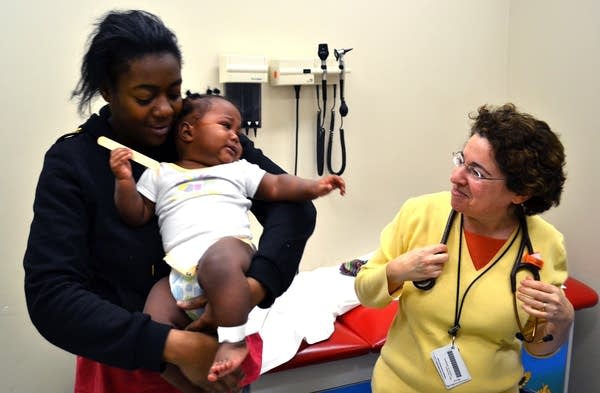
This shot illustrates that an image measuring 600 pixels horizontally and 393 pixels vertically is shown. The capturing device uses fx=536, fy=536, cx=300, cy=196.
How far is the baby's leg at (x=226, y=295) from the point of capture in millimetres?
1031

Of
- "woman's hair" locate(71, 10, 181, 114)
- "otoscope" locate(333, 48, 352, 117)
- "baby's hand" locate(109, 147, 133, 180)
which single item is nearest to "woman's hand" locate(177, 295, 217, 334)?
"baby's hand" locate(109, 147, 133, 180)

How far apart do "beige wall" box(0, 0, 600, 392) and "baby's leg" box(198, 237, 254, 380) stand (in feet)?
4.24

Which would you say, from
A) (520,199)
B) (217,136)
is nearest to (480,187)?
(520,199)

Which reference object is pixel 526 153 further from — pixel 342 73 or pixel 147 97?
pixel 342 73

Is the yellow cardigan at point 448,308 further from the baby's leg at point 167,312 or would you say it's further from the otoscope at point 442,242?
the baby's leg at point 167,312

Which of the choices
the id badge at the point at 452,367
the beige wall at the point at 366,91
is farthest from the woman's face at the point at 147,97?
the beige wall at the point at 366,91

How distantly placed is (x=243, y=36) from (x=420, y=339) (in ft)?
4.77

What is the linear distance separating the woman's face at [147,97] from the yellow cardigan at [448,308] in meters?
0.77

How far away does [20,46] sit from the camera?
6.36 feet

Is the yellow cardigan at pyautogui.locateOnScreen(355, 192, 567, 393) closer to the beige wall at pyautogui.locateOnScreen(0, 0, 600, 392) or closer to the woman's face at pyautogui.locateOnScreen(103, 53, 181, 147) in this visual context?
the woman's face at pyautogui.locateOnScreen(103, 53, 181, 147)

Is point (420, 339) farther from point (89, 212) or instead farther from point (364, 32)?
point (364, 32)

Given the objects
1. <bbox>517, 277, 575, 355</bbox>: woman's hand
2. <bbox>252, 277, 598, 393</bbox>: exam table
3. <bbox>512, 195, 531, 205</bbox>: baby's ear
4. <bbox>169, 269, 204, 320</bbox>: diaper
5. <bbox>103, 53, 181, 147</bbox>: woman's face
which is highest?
<bbox>103, 53, 181, 147</bbox>: woman's face

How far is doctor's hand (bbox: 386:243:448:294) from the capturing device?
4.74 feet

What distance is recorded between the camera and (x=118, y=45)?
105cm
